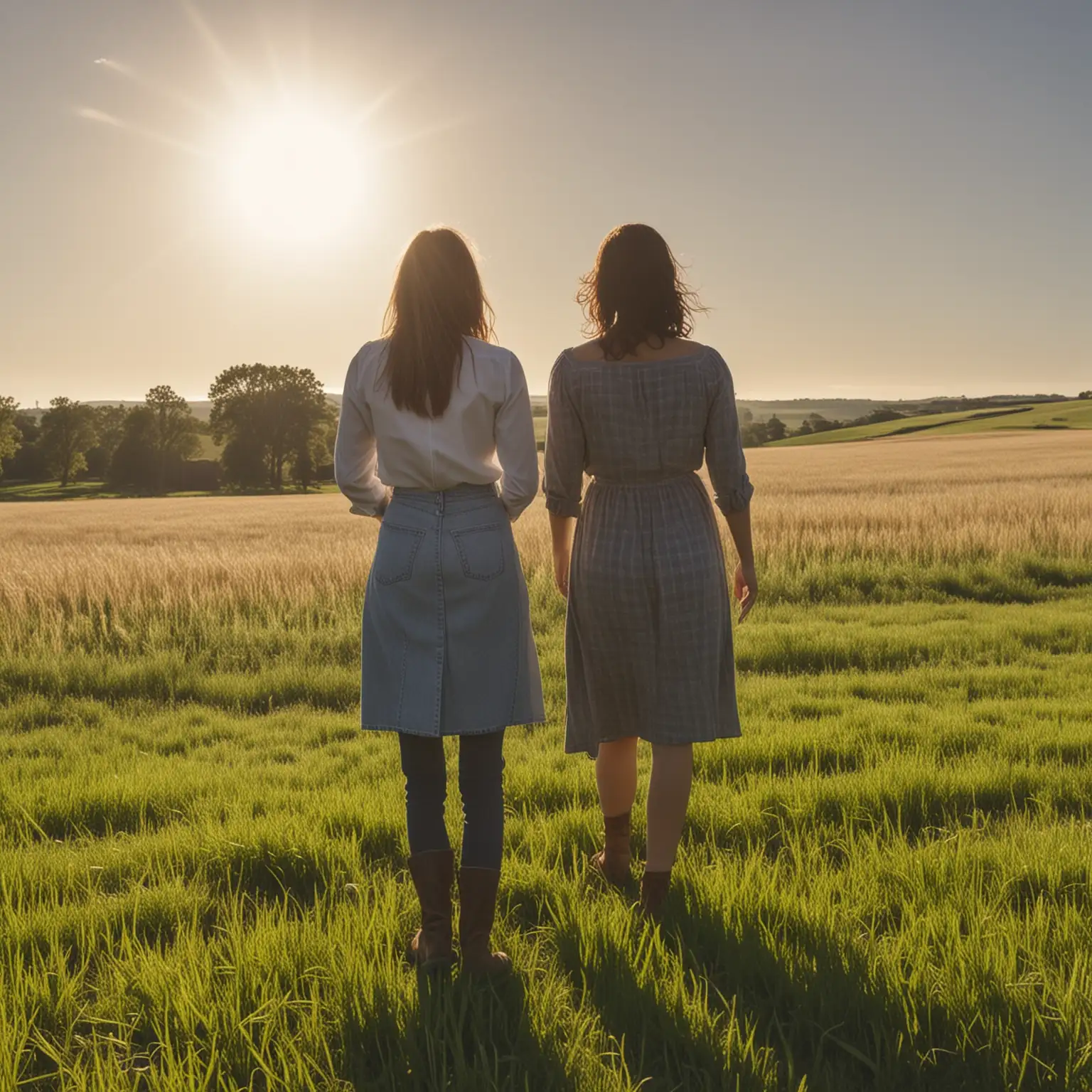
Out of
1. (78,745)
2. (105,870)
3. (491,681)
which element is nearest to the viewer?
(491,681)

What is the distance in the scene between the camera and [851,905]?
302cm

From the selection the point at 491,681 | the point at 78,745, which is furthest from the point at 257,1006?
the point at 78,745

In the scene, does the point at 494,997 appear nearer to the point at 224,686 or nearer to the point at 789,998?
the point at 789,998

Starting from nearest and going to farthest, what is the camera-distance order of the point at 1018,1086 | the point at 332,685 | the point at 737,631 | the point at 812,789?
the point at 1018,1086 → the point at 812,789 → the point at 332,685 → the point at 737,631

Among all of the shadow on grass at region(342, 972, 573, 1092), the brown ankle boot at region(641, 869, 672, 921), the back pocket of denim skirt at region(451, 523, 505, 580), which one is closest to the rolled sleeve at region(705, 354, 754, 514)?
the back pocket of denim skirt at region(451, 523, 505, 580)

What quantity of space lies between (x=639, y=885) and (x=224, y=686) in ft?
15.4

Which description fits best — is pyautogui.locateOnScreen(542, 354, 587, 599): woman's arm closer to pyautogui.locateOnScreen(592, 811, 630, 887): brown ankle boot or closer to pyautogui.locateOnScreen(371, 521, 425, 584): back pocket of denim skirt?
pyautogui.locateOnScreen(371, 521, 425, 584): back pocket of denim skirt

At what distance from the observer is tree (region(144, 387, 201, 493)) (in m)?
73.6

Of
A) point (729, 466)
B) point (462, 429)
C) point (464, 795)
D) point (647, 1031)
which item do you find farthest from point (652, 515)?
point (647, 1031)

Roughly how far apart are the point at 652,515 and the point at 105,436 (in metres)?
90.1

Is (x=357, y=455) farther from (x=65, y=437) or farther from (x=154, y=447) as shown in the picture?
(x=65, y=437)

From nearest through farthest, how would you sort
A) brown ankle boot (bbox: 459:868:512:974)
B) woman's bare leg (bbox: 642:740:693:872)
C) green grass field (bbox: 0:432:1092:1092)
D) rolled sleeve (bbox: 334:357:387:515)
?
1. green grass field (bbox: 0:432:1092:1092)
2. brown ankle boot (bbox: 459:868:512:974)
3. rolled sleeve (bbox: 334:357:387:515)
4. woman's bare leg (bbox: 642:740:693:872)

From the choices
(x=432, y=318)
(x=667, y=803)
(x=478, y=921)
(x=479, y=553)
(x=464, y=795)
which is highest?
(x=432, y=318)

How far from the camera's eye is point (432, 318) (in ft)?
9.20
